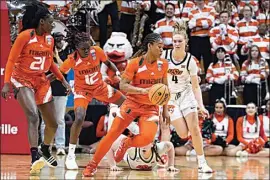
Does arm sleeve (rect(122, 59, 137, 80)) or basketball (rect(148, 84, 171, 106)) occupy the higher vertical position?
arm sleeve (rect(122, 59, 137, 80))

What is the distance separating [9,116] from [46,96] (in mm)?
3957

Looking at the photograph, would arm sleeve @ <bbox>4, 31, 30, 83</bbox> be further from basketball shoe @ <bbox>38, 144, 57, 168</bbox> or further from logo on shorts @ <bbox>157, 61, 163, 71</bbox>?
logo on shorts @ <bbox>157, 61, 163, 71</bbox>

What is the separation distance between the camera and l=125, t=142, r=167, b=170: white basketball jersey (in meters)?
11.3

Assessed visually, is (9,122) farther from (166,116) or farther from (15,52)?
(166,116)

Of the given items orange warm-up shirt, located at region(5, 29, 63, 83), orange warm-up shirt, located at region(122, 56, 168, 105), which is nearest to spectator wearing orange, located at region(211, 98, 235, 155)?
orange warm-up shirt, located at region(122, 56, 168, 105)

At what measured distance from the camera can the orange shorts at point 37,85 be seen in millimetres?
10203

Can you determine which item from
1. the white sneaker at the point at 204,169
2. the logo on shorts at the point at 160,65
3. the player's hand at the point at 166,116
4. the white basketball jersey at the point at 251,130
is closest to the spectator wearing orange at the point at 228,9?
the white basketball jersey at the point at 251,130

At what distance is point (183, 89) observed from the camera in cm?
1123

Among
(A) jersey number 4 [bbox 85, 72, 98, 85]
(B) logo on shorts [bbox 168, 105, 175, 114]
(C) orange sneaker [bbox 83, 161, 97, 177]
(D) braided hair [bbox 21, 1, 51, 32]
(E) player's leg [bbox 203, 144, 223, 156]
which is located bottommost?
(E) player's leg [bbox 203, 144, 223, 156]

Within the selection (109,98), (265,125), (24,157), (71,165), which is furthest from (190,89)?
(265,125)

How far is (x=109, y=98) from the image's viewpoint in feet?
38.9

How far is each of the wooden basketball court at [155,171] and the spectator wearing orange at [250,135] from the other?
3.69 feet

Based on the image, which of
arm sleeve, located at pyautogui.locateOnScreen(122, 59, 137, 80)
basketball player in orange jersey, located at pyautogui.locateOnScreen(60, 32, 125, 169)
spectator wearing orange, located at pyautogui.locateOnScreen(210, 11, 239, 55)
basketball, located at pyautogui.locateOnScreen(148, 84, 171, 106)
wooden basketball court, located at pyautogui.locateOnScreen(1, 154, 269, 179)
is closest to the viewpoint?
basketball, located at pyautogui.locateOnScreen(148, 84, 171, 106)

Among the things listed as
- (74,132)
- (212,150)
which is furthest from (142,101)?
(212,150)
